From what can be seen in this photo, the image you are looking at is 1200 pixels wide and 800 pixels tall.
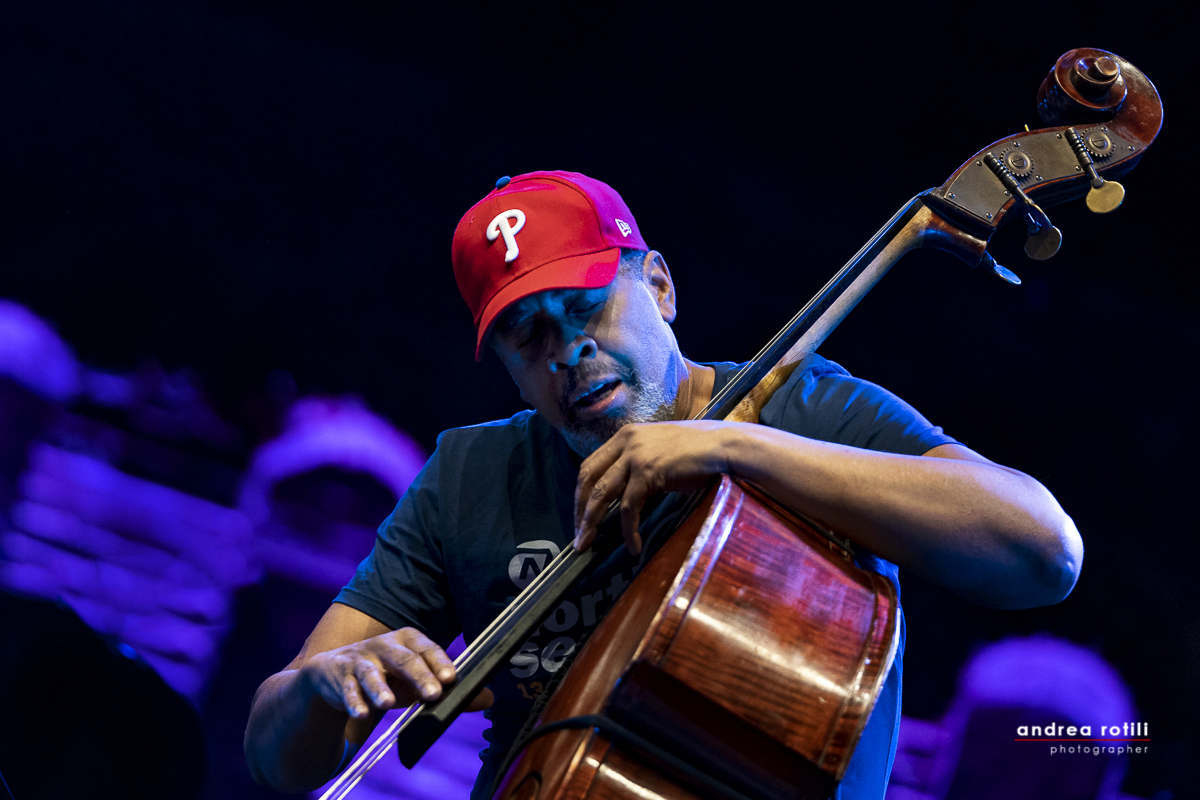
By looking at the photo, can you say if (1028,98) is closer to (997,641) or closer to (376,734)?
(997,641)

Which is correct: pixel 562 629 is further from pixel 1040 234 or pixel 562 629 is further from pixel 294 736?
pixel 1040 234

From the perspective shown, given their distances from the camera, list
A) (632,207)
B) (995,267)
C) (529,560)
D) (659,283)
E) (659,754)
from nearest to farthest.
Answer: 1. (659,754)
2. (995,267)
3. (529,560)
4. (659,283)
5. (632,207)

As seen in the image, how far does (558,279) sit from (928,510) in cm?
79

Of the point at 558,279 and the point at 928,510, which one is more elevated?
the point at 558,279

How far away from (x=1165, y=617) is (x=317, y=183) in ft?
10.1

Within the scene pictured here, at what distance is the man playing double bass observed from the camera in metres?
1.16

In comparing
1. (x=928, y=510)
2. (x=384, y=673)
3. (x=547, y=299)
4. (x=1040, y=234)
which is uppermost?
(x=1040, y=234)

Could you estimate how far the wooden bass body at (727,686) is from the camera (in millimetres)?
958

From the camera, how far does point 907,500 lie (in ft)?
A: 3.78

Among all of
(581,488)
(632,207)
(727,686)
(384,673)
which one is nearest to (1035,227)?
(581,488)

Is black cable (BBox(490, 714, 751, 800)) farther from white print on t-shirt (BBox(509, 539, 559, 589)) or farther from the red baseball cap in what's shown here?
the red baseball cap

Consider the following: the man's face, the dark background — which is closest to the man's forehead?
the man's face

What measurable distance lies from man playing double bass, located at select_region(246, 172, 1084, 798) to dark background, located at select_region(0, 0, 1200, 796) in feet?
3.19

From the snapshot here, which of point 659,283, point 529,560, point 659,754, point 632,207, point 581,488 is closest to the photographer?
point 659,754
